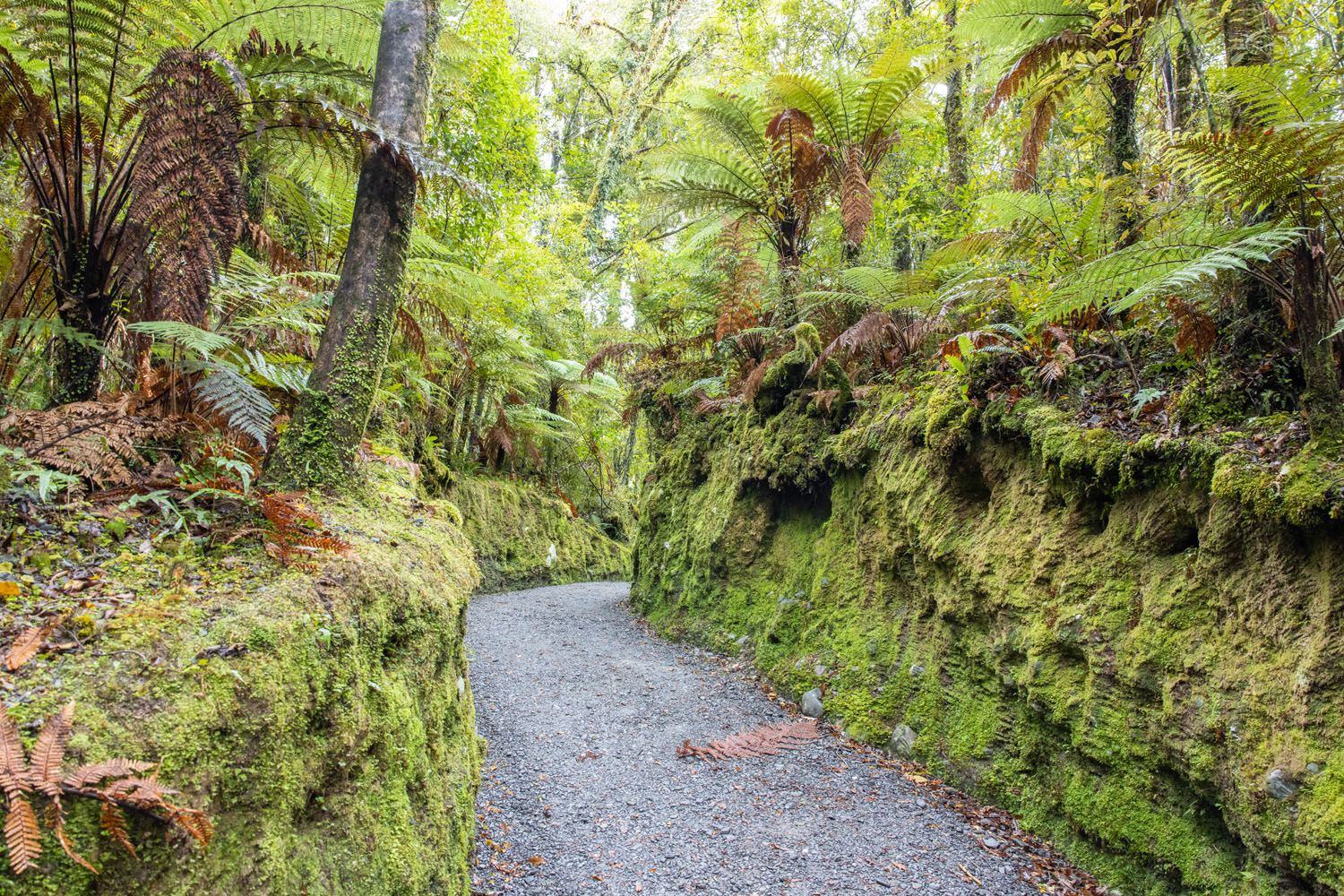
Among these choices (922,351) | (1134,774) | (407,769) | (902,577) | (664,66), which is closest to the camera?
(407,769)

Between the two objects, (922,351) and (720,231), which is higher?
(720,231)

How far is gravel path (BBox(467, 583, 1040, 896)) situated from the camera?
2799 millimetres

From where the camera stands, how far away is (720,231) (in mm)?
7938

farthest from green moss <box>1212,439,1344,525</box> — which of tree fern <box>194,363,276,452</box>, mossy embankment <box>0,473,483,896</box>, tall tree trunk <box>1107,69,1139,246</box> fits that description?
tree fern <box>194,363,276,452</box>

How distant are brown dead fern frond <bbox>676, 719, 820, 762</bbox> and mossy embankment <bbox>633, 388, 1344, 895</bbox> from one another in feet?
1.24

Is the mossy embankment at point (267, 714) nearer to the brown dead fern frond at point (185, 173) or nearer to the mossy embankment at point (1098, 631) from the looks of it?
the brown dead fern frond at point (185, 173)

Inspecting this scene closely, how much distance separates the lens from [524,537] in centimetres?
1061

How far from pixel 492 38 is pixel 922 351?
6.87 m

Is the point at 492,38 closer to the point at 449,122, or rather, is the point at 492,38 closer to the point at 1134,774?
the point at 449,122

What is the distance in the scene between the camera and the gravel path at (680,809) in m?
2.80

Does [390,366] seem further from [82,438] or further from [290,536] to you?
[290,536]

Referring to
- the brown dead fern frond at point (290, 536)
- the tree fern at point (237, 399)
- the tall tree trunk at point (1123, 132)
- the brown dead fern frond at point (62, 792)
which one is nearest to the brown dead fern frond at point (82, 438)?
the tree fern at point (237, 399)

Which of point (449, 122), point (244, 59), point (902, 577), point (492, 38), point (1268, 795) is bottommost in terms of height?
point (1268, 795)

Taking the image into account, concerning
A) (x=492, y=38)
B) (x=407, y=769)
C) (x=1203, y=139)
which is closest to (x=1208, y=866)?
(x=1203, y=139)
